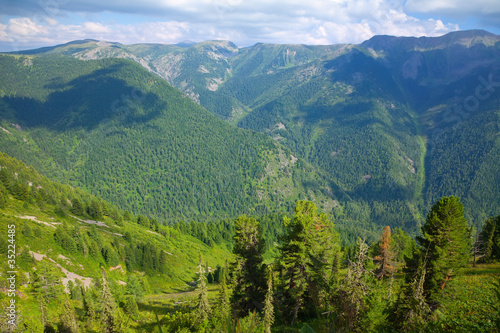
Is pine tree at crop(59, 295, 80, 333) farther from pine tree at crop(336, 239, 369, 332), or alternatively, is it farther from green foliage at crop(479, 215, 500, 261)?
green foliage at crop(479, 215, 500, 261)

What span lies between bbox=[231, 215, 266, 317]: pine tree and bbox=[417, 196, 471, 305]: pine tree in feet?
58.8

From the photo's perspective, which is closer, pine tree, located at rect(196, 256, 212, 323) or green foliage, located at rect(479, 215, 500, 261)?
pine tree, located at rect(196, 256, 212, 323)

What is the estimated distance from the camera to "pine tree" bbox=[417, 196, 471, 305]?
25.0m

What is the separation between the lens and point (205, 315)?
1078 inches

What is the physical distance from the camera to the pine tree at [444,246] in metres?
25.0

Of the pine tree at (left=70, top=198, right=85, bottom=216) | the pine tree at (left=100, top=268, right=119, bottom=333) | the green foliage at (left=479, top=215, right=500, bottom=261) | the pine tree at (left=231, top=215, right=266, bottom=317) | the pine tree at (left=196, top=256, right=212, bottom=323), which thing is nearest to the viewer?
the pine tree at (left=100, top=268, right=119, bottom=333)

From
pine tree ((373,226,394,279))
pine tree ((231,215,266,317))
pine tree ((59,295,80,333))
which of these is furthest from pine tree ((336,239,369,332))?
pine tree ((373,226,394,279))

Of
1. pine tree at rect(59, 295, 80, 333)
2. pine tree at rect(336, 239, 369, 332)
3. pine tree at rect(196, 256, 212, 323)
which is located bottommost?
pine tree at rect(59, 295, 80, 333)

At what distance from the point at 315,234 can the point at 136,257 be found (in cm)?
8449

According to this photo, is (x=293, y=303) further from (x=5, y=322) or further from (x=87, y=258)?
(x=87, y=258)

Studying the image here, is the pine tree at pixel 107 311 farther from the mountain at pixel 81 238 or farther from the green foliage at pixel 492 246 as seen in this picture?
the green foliage at pixel 492 246

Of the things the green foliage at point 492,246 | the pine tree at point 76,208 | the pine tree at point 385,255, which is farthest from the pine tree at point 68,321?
the pine tree at point 76,208

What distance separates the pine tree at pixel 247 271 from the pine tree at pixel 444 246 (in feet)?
58.8

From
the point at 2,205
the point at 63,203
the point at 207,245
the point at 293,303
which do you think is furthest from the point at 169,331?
the point at 207,245
